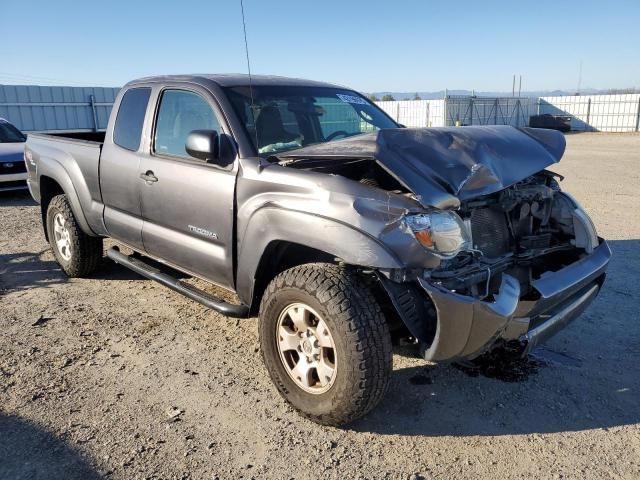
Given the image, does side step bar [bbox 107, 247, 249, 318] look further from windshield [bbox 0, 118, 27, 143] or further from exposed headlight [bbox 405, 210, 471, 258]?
windshield [bbox 0, 118, 27, 143]

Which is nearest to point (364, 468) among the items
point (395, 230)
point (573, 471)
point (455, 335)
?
point (455, 335)

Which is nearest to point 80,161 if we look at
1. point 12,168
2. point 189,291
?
point 189,291

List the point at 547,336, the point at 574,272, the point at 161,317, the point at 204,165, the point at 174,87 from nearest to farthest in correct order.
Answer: the point at 547,336, the point at 574,272, the point at 204,165, the point at 174,87, the point at 161,317

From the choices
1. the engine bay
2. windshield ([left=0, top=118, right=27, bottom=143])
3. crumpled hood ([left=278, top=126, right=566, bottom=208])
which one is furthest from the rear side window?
windshield ([left=0, top=118, right=27, bottom=143])

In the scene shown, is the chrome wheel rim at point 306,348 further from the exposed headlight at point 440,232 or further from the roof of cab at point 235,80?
the roof of cab at point 235,80

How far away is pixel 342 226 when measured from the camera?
9.05ft

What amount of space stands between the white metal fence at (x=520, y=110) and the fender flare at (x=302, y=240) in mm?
30919

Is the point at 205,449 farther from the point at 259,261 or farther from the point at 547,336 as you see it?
the point at 547,336

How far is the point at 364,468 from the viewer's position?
271cm

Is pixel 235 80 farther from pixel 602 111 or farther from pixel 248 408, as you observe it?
pixel 602 111

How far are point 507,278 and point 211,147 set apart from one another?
1886 mm

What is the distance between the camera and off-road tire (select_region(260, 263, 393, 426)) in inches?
108

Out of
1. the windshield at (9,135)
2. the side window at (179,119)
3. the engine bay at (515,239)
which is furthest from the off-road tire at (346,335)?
the windshield at (9,135)

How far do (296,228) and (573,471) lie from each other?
1.87 m
